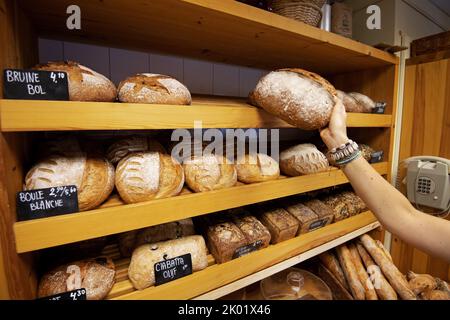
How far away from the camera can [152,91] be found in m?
0.70

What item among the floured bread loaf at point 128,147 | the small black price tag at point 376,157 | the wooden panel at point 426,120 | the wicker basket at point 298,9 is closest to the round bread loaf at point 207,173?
the floured bread loaf at point 128,147

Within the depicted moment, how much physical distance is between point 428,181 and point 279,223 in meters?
1.10

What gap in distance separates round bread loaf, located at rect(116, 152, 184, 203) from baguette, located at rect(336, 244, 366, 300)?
114 cm

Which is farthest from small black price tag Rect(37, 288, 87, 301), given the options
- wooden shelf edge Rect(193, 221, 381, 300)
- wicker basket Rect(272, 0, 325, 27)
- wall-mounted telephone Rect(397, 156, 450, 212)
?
wall-mounted telephone Rect(397, 156, 450, 212)

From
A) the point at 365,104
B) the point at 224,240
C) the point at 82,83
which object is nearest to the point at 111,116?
the point at 82,83

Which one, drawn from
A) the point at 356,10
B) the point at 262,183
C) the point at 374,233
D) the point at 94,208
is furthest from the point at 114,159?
the point at 356,10

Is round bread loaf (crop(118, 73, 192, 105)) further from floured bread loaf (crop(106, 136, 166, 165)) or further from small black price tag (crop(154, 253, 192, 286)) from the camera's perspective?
small black price tag (crop(154, 253, 192, 286))

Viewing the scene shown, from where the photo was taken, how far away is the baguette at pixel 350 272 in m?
1.22

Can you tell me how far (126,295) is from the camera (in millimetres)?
711

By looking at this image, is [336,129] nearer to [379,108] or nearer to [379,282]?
[379,108]

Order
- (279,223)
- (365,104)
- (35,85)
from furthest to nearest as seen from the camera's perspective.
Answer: (365,104), (279,223), (35,85)

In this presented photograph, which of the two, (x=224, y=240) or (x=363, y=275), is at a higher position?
(x=224, y=240)

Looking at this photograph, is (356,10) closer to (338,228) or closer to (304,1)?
(304,1)
